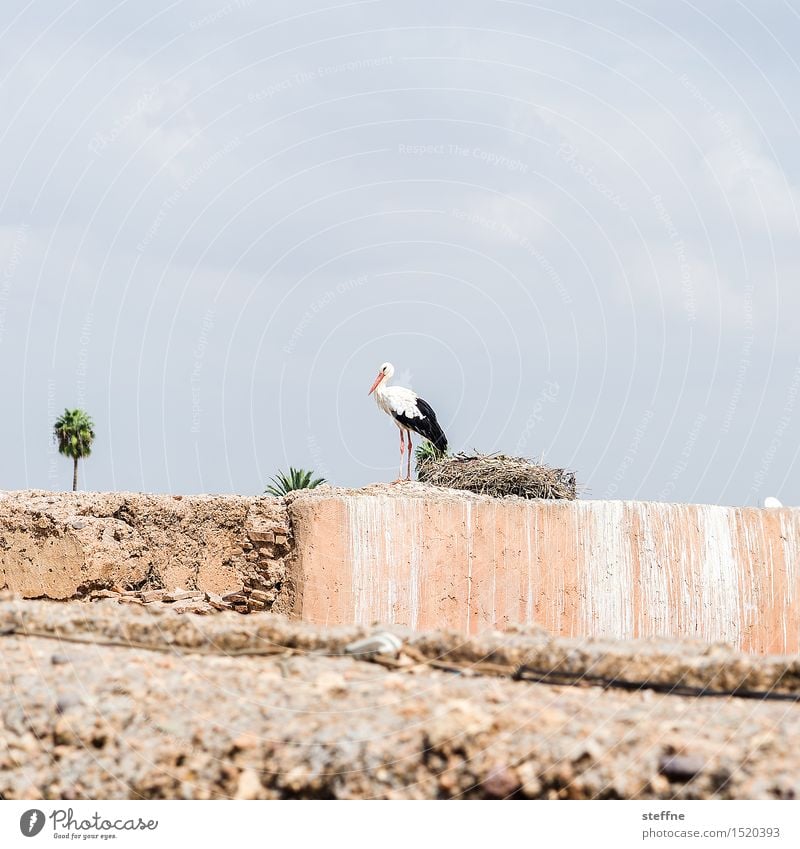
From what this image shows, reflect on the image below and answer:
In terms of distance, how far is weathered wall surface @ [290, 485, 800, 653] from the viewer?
979 centimetres

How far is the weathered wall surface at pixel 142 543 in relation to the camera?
9.77m

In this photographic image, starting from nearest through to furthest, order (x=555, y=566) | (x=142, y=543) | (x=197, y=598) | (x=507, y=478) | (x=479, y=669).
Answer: (x=479, y=669) < (x=197, y=598) < (x=142, y=543) < (x=555, y=566) < (x=507, y=478)

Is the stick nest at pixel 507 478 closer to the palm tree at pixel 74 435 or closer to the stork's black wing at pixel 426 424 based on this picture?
the stork's black wing at pixel 426 424

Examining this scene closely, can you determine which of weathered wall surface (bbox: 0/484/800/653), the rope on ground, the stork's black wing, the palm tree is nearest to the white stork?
the stork's black wing

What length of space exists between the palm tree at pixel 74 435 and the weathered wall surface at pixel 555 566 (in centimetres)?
3413

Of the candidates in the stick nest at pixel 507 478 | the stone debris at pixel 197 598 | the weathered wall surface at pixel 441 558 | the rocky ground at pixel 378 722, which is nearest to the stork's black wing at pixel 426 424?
the stick nest at pixel 507 478

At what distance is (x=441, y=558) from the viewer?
997cm

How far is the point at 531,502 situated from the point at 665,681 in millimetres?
3723

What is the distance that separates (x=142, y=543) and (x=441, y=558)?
2802 millimetres

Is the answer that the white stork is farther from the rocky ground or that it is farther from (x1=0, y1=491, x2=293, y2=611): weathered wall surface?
the rocky ground

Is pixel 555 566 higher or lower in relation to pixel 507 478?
lower

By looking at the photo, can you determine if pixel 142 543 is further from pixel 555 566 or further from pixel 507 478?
pixel 507 478

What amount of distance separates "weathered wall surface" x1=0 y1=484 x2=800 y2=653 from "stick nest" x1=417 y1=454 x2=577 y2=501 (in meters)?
3.31

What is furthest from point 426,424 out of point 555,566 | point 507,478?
point 555,566
